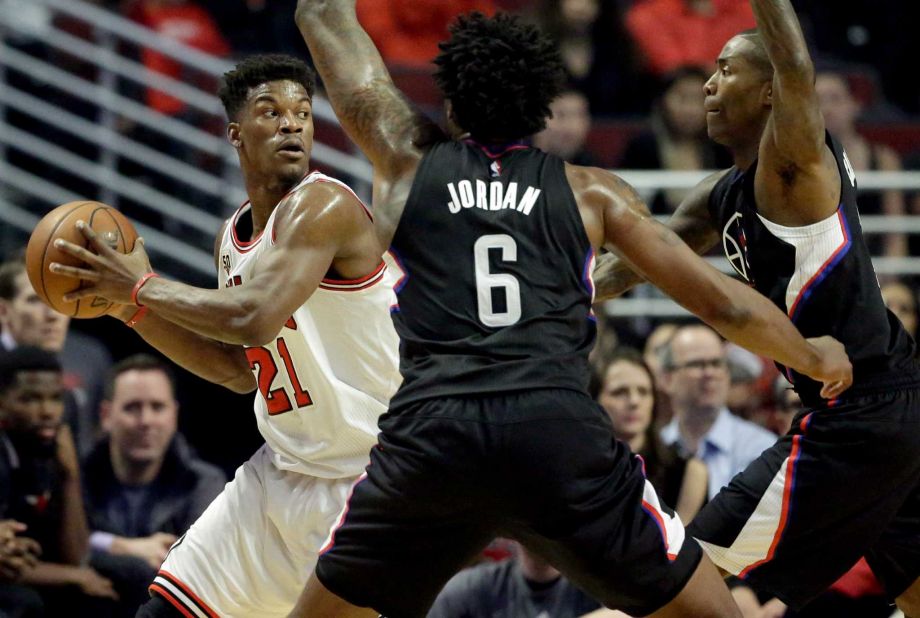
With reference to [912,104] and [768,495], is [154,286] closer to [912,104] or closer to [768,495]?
[768,495]

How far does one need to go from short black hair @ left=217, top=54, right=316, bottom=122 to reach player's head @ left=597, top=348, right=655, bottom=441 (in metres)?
2.65

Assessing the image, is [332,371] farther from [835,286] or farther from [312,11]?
[835,286]

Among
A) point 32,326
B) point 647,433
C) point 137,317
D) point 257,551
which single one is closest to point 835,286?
point 257,551

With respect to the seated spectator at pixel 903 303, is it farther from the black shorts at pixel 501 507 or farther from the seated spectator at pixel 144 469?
the black shorts at pixel 501 507

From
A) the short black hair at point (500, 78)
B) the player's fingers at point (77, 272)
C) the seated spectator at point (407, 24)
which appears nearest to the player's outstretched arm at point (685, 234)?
the short black hair at point (500, 78)

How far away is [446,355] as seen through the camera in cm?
399

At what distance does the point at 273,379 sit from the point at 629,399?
275cm

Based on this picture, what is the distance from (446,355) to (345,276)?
2.54ft

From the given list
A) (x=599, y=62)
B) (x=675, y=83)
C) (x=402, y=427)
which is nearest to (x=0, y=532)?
(x=402, y=427)

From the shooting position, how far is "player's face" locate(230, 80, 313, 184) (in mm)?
5008

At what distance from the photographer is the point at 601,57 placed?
10875 mm

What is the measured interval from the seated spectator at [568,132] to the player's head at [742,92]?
14.3ft

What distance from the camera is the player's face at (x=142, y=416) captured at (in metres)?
7.02

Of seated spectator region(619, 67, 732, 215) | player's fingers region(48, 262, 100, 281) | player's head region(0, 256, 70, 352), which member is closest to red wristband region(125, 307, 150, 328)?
player's fingers region(48, 262, 100, 281)
